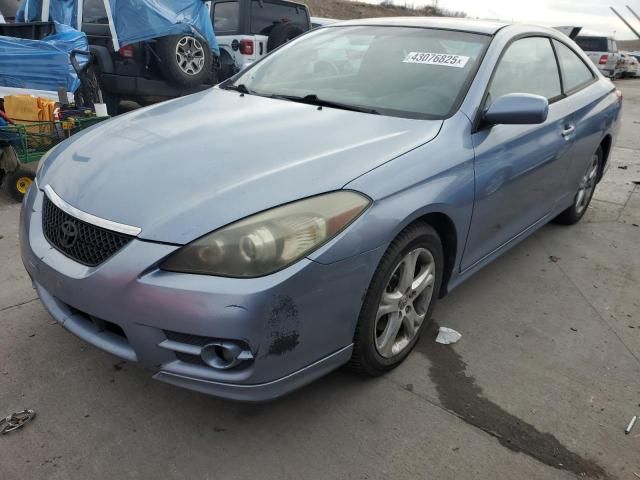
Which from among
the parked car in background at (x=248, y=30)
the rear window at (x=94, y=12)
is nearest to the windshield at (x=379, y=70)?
the rear window at (x=94, y=12)

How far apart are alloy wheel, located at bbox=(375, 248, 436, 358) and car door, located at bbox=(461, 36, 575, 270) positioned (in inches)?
13.9

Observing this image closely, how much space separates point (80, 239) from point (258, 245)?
27.7 inches

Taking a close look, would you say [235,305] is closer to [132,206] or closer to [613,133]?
[132,206]

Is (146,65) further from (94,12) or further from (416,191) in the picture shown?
(416,191)

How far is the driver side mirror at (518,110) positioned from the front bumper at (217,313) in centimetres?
102

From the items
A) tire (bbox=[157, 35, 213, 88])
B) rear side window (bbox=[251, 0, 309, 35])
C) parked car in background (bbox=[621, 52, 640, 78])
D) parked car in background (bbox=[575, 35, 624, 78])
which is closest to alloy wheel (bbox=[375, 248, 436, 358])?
tire (bbox=[157, 35, 213, 88])

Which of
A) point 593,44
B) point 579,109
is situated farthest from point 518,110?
point 593,44

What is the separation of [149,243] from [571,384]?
2030mm

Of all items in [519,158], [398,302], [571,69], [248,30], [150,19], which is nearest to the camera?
[398,302]

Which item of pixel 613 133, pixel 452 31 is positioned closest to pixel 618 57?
pixel 613 133

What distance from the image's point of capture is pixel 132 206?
6.32ft

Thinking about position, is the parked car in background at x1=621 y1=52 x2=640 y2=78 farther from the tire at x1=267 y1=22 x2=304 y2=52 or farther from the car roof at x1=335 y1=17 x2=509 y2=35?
the car roof at x1=335 y1=17 x2=509 y2=35

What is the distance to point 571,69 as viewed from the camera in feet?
12.7

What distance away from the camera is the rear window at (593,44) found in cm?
2080
